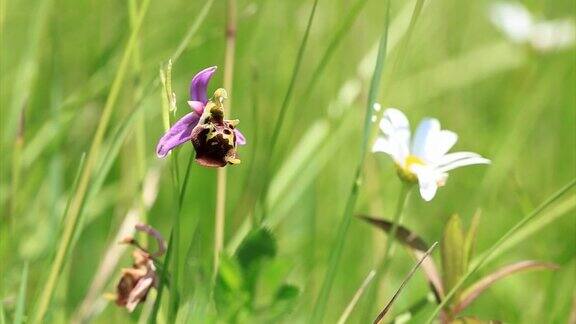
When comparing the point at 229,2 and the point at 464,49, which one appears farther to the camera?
the point at 464,49

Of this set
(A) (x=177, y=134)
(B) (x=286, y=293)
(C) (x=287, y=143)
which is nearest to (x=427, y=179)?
(B) (x=286, y=293)

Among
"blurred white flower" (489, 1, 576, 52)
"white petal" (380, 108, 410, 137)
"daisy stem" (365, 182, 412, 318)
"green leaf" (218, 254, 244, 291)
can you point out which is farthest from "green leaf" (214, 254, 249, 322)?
"blurred white flower" (489, 1, 576, 52)

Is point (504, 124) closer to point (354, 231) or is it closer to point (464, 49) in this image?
point (354, 231)

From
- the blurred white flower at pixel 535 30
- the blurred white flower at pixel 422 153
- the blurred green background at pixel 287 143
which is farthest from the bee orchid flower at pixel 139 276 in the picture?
the blurred white flower at pixel 535 30

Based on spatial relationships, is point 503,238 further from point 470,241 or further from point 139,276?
point 139,276

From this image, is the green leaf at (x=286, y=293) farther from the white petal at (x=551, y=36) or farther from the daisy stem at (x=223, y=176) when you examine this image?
the white petal at (x=551, y=36)

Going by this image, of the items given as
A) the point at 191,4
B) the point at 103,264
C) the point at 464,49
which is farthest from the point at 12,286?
A: the point at 464,49

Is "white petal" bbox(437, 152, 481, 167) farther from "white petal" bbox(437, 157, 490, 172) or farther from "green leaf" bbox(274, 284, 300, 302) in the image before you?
"green leaf" bbox(274, 284, 300, 302)

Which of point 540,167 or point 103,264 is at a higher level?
point 540,167
